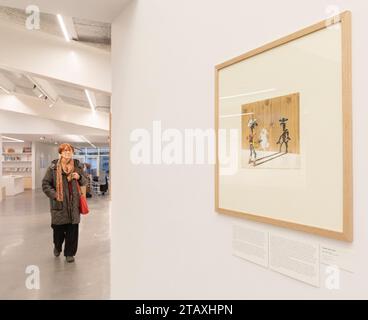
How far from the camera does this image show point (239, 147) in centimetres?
121

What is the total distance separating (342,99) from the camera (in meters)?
0.86

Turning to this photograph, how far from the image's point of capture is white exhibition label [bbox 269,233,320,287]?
96 cm

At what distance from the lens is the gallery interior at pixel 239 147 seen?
34.3 inches

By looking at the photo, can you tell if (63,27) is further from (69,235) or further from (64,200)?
(69,235)

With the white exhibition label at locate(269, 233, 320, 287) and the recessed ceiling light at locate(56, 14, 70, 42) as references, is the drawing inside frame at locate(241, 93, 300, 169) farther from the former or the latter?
the recessed ceiling light at locate(56, 14, 70, 42)

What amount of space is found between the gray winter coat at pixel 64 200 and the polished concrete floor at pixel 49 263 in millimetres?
599

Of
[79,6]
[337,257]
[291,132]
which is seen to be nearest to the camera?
[337,257]

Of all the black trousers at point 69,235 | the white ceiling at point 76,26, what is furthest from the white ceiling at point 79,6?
the black trousers at point 69,235

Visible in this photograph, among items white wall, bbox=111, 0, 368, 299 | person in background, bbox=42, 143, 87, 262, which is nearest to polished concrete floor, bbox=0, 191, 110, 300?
person in background, bbox=42, 143, 87, 262

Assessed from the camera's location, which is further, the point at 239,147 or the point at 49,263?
the point at 49,263

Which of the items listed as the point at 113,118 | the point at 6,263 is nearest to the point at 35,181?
the point at 6,263

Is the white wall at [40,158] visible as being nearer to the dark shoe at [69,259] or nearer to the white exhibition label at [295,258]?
A: the dark shoe at [69,259]

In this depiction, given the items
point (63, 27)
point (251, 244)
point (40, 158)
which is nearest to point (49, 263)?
point (63, 27)

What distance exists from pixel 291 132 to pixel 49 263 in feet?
13.2
